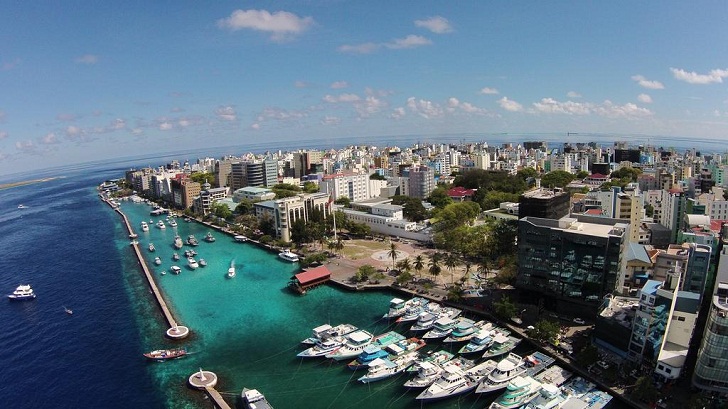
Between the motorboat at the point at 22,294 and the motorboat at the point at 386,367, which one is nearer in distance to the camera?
the motorboat at the point at 386,367

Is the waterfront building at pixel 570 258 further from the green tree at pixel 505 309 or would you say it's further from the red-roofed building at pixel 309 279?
the red-roofed building at pixel 309 279

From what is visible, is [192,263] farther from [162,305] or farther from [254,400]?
[254,400]

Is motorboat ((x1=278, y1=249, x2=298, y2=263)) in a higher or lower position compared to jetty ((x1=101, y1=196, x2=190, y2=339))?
higher

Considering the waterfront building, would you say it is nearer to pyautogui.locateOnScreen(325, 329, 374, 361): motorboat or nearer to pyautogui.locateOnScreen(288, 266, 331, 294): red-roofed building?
pyautogui.locateOnScreen(325, 329, 374, 361): motorboat

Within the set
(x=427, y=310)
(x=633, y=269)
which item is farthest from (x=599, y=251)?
(x=427, y=310)

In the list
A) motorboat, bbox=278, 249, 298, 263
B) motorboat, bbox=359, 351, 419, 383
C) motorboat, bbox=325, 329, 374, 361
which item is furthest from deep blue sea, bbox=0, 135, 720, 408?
motorboat, bbox=278, 249, 298, 263

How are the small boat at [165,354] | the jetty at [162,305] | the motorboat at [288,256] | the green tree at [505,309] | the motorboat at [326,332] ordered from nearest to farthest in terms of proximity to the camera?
the small boat at [165,354] → the motorboat at [326,332] → the green tree at [505,309] → the jetty at [162,305] → the motorboat at [288,256]

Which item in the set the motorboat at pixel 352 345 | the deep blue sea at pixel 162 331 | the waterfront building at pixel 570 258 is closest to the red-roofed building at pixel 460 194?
the deep blue sea at pixel 162 331
